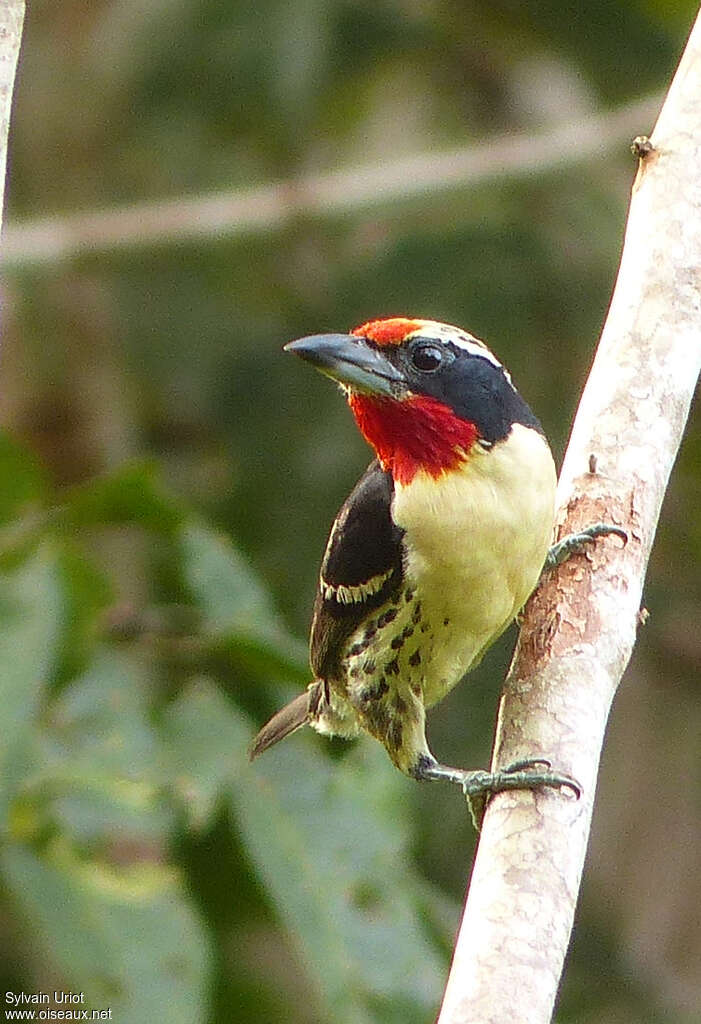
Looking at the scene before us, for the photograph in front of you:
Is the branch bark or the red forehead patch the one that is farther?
the red forehead patch

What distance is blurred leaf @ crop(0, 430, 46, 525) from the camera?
12.1ft

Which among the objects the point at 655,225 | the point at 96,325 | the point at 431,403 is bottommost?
the point at 431,403

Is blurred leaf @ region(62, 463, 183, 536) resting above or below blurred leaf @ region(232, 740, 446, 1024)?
above

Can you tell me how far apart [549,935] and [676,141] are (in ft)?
5.22

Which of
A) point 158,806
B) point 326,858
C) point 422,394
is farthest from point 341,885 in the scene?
point 422,394

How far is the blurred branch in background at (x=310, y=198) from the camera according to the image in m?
5.23

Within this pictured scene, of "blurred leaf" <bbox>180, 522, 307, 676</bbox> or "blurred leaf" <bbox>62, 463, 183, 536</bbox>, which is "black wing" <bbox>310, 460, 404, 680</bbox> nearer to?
"blurred leaf" <bbox>180, 522, 307, 676</bbox>

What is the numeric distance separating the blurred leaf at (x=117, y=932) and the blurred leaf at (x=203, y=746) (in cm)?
18

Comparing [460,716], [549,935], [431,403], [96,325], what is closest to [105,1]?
[96,325]

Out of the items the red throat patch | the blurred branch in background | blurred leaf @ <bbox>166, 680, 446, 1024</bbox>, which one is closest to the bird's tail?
blurred leaf @ <bbox>166, 680, 446, 1024</bbox>

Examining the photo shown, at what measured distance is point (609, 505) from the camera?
3020mm

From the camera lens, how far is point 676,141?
125 inches

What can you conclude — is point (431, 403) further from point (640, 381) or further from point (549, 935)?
point (549, 935)

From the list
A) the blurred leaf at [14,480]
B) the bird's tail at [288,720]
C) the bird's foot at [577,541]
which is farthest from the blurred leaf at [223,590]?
the bird's foot at [577,541]
